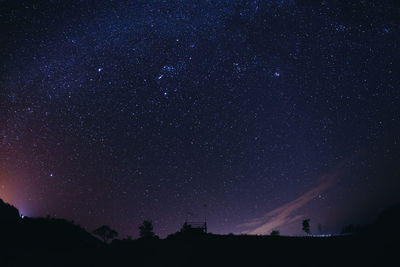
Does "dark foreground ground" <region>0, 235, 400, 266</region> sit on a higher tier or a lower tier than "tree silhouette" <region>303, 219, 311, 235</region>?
lower

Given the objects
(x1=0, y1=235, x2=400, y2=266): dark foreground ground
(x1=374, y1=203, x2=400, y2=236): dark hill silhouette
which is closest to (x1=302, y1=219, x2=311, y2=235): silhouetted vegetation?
(x1=374, y1=203, x2=400, y2=236): dark hill silhouette

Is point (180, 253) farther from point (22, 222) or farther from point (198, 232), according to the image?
point (22, 222)

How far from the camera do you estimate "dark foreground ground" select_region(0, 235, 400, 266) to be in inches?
963

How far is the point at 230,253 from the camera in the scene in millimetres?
25672

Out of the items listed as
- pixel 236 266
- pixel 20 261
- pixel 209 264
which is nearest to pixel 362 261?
pixel 236 266

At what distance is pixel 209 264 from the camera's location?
2400 cm

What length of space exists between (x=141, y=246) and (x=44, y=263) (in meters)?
7.70

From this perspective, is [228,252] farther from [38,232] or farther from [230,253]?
[38,232]

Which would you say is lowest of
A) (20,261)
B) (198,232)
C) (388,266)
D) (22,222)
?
(388,266)

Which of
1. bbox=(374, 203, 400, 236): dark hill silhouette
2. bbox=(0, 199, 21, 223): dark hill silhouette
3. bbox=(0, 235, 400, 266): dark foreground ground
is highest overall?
bbox=(0, 199, 21, 223): dark hill silhouette

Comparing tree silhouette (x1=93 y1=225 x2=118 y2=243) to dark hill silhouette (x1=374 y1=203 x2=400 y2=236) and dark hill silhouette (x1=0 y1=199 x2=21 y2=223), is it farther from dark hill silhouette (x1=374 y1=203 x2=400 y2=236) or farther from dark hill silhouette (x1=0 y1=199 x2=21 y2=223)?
dark hill silhouette (x1=374 y1=203 x2=400 y2=236)

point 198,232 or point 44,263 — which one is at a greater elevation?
point 198,232

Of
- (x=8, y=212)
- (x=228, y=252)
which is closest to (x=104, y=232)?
(x=8, y=212)

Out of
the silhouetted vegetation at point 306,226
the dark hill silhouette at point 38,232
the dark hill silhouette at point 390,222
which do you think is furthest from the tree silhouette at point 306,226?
the dark hill silhouette at point 38,232
